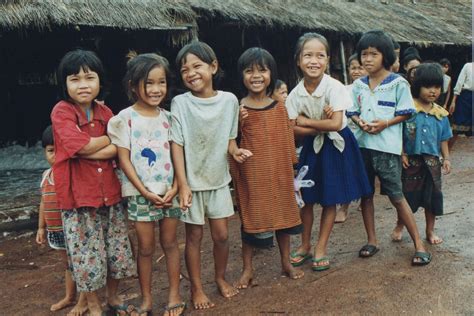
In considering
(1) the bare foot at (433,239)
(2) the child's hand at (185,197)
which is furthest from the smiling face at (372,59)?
(2) the child's hand at (185,197)

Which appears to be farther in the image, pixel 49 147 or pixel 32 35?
pixel 32 35

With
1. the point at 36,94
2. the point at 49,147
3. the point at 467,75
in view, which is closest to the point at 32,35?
the point at 36,94

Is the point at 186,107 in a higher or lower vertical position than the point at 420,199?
higher

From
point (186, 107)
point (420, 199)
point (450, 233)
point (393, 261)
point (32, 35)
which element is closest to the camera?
point (186, 107)

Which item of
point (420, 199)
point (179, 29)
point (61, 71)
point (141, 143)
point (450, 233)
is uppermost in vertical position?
point (179, 29)

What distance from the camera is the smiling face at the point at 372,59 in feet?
11.0

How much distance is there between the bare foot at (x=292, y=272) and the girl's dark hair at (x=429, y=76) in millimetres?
1702

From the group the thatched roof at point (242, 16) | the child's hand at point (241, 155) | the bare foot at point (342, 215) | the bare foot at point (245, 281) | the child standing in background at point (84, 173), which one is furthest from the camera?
the thatched roof at point (242, 16)

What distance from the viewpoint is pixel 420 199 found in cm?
369

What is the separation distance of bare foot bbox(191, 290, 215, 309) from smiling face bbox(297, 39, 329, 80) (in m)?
1.60

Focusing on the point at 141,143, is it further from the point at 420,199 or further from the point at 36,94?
the point at 36,94

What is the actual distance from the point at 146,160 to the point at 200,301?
3.06ft

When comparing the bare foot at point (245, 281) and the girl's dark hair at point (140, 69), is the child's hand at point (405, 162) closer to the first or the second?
the bare foot at point (245, 281)

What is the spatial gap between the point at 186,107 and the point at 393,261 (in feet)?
6.20
